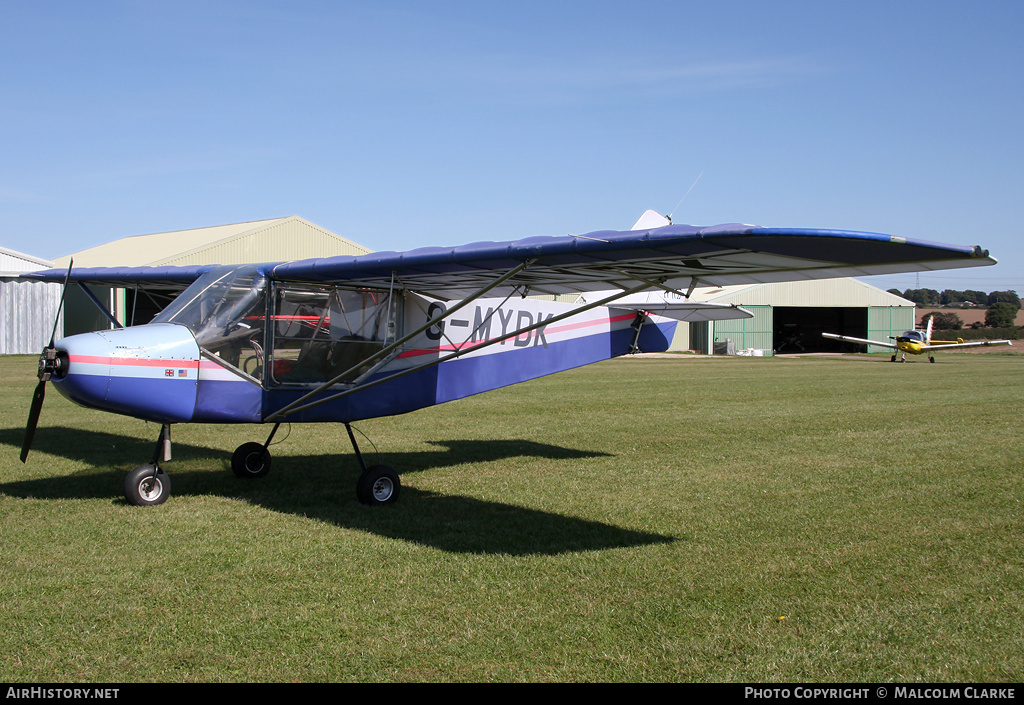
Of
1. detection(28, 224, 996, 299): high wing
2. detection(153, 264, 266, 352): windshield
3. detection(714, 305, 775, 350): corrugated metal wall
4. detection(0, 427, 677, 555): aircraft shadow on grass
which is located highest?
detection(28, 224, 996, 299): high wing

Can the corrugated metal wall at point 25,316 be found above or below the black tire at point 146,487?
above

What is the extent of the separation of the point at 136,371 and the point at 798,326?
63970 millimetres

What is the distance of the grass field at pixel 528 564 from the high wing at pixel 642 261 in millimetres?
2038

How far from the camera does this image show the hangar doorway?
60500 mm

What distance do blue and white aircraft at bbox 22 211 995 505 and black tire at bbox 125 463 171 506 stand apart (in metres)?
0.01

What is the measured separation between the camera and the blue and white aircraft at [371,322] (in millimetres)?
5641

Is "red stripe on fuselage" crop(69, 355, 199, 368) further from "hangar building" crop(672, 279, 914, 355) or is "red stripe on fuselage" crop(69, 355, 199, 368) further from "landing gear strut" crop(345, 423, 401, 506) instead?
"hangar building" crop(672, 279, 914, 355)

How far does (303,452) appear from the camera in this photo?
10.8 meters

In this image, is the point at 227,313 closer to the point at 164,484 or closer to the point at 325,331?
the point at 325,331

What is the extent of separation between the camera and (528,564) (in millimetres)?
5508

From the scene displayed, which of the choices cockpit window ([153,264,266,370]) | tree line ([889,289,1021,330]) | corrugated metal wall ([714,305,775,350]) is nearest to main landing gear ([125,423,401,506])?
cockpit window ([153,264,266,370])

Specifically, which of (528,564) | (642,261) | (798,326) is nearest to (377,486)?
(528,564)

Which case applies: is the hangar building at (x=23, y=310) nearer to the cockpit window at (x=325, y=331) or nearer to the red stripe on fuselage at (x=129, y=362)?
the cockpit window at (x=325, y=331)

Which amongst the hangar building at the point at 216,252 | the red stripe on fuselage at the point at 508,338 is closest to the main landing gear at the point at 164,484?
the red stripe on fuselage at the point at 508,338
